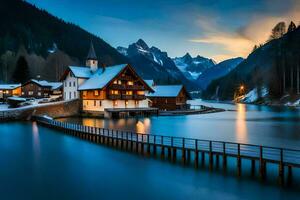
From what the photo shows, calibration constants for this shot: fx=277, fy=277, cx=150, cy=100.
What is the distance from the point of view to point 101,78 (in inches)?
2603

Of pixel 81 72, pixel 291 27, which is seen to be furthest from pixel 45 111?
pixel 291 27

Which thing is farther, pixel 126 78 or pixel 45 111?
pixel 126 78

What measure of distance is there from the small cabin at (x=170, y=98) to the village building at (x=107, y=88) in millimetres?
10947

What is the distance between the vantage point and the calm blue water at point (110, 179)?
16469 millimetres

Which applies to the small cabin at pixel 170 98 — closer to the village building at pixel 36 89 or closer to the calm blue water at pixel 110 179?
the village building at pixel 36 89

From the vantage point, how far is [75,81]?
7106 centimetres

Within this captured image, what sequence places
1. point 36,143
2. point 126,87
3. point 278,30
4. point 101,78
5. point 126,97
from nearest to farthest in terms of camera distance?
point 36,143, point 126,87, point 126,97, point 101,78, point 278,30

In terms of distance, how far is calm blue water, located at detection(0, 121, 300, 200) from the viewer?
16.5 meters

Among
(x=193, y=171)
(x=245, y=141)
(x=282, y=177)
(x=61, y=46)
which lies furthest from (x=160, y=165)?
(x=61, y=46)

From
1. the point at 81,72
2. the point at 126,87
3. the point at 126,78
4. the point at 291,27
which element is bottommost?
the point at 126,87

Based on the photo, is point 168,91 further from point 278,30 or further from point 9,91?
point 278,30

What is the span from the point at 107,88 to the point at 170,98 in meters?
23.8

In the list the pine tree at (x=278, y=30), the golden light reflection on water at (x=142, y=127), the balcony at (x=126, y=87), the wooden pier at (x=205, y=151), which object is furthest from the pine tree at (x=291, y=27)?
the wooden pier at (x=205, y=151)

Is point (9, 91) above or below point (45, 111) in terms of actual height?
above
